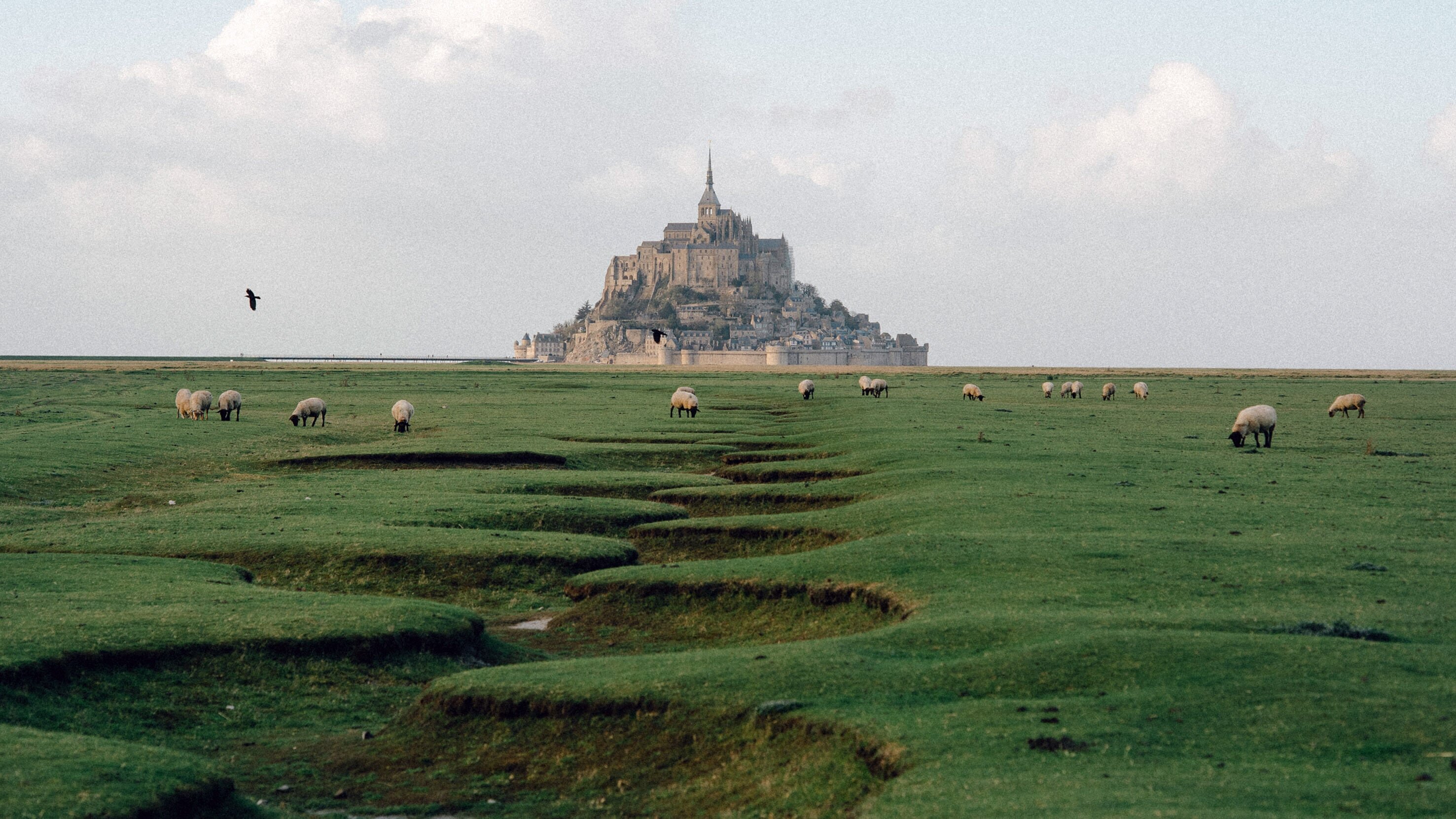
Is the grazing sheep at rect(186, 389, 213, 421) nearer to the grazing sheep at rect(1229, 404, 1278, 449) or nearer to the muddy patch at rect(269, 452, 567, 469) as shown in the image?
the muddy patch at rect(269, 452, 567, 469)

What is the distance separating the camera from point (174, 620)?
15.6 m

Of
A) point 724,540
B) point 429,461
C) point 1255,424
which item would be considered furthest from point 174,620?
point 1255,424

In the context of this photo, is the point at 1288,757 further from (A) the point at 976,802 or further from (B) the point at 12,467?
(B) the point at 12,467

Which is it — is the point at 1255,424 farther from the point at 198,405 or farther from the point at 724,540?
the point at 198,405

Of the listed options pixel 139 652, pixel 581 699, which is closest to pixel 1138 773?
pixel 581 699

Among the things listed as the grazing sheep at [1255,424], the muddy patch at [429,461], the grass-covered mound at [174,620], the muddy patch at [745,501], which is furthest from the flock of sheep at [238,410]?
the grazing sheep at [1255,424]

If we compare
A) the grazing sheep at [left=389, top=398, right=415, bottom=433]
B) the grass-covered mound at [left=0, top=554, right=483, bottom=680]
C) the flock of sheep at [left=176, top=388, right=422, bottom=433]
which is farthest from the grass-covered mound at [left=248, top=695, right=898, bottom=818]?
the flock of sheep at [left=176, top=388, right=422, bottom=433]

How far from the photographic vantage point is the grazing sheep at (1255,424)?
124 feet

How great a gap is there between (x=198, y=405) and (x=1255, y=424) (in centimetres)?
4297

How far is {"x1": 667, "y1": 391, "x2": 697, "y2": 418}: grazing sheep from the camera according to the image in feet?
190

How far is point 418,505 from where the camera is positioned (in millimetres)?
26703

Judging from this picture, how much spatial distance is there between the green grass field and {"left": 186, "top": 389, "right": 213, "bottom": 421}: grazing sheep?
53.8ft

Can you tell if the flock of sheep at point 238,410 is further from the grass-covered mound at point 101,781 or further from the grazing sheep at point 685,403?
the grass-covered mound at point 101,781

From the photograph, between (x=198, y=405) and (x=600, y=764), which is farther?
(x=198, y=405)
